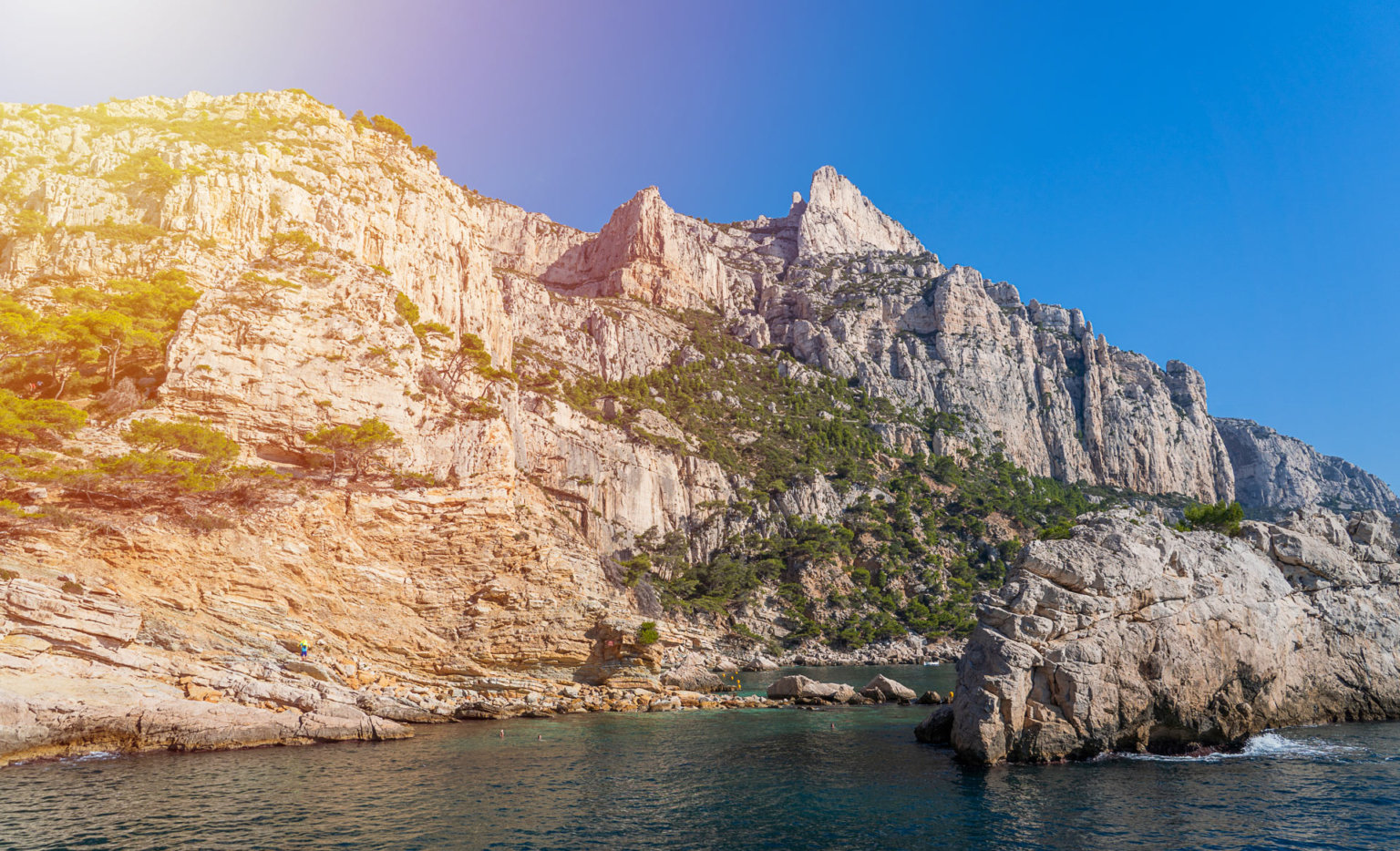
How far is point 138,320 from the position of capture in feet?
151

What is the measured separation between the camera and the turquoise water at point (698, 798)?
2027 centimetres

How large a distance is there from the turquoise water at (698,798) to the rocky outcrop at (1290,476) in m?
167

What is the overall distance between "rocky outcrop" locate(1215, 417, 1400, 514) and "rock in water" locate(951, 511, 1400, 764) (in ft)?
507

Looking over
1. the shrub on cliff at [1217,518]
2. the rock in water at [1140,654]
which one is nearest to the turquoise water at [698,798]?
the rock in water at [1140,654]

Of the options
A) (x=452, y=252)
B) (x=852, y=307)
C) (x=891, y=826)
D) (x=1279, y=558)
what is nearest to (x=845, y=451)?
(x=852, y=307)

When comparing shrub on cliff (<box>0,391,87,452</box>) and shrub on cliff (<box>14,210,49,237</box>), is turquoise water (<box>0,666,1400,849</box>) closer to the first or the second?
shrub on cliff (<box>0,391,87,452</box>)

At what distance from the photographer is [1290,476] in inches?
6634

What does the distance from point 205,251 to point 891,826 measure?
57.4m

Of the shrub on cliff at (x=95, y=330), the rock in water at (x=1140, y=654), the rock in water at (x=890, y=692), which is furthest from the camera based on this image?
the rock in water at (x=890, y=692)

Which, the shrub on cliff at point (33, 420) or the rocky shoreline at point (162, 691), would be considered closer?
the rocky shoreline at point (162, 691)

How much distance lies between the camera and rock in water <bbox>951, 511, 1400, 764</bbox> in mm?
28656

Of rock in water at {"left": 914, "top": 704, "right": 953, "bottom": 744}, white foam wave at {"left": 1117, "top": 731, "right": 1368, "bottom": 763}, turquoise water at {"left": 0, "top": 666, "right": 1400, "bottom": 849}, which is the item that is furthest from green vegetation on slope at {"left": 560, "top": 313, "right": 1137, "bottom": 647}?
white foam wave at {"left": 1117, "top": 731, "right": 1368, "bottom": 763}

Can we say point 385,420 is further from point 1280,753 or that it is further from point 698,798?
point 1280,753

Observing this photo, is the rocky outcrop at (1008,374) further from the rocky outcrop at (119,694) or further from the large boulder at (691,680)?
the rocky outcrop at (119,694)
